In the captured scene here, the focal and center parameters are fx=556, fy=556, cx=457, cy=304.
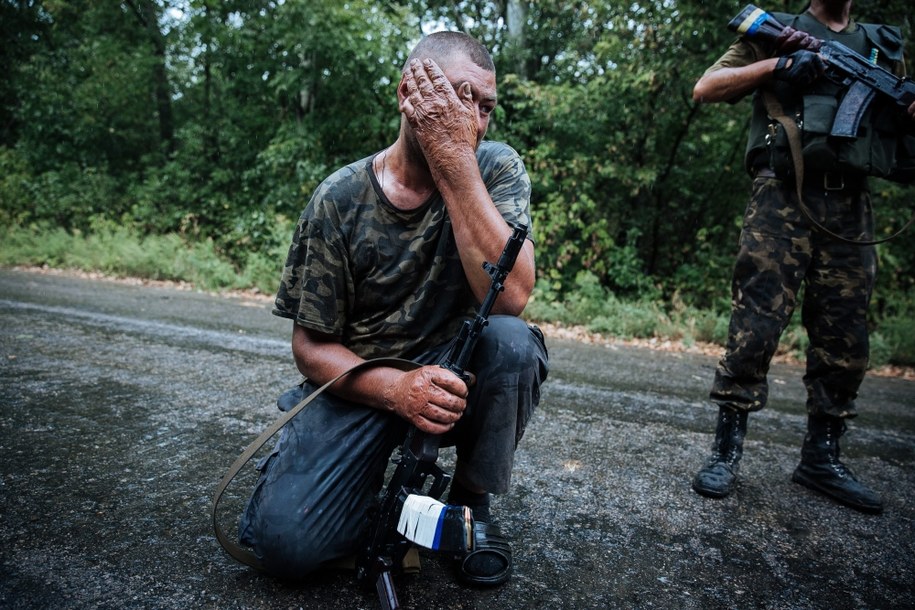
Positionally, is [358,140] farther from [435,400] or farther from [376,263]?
[435,400]

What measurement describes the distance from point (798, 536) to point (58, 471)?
2.85m

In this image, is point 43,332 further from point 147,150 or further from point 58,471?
point 147,150

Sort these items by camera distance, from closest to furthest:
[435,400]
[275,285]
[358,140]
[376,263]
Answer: [435,400]
[376,263]
[275,285]
[358,140]

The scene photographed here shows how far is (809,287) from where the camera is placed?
2.54 m

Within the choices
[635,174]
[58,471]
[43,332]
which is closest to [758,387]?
[58,471]

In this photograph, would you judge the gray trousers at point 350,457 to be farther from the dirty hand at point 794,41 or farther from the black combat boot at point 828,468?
the dirty hand at point 794,41

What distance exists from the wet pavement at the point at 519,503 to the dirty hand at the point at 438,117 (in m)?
1.27

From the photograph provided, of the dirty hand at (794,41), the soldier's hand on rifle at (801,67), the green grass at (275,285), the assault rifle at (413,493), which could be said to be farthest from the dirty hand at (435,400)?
the green grass at (275,285)

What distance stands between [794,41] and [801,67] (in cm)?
16

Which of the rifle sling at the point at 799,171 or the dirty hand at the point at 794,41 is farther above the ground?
the dirty hand at the point at 794,41

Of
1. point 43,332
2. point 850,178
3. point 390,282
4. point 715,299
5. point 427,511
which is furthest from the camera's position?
point 715,299

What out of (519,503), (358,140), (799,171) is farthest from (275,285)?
(799,171)

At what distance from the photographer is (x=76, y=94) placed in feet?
44.7

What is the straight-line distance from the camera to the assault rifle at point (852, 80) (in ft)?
7.73
